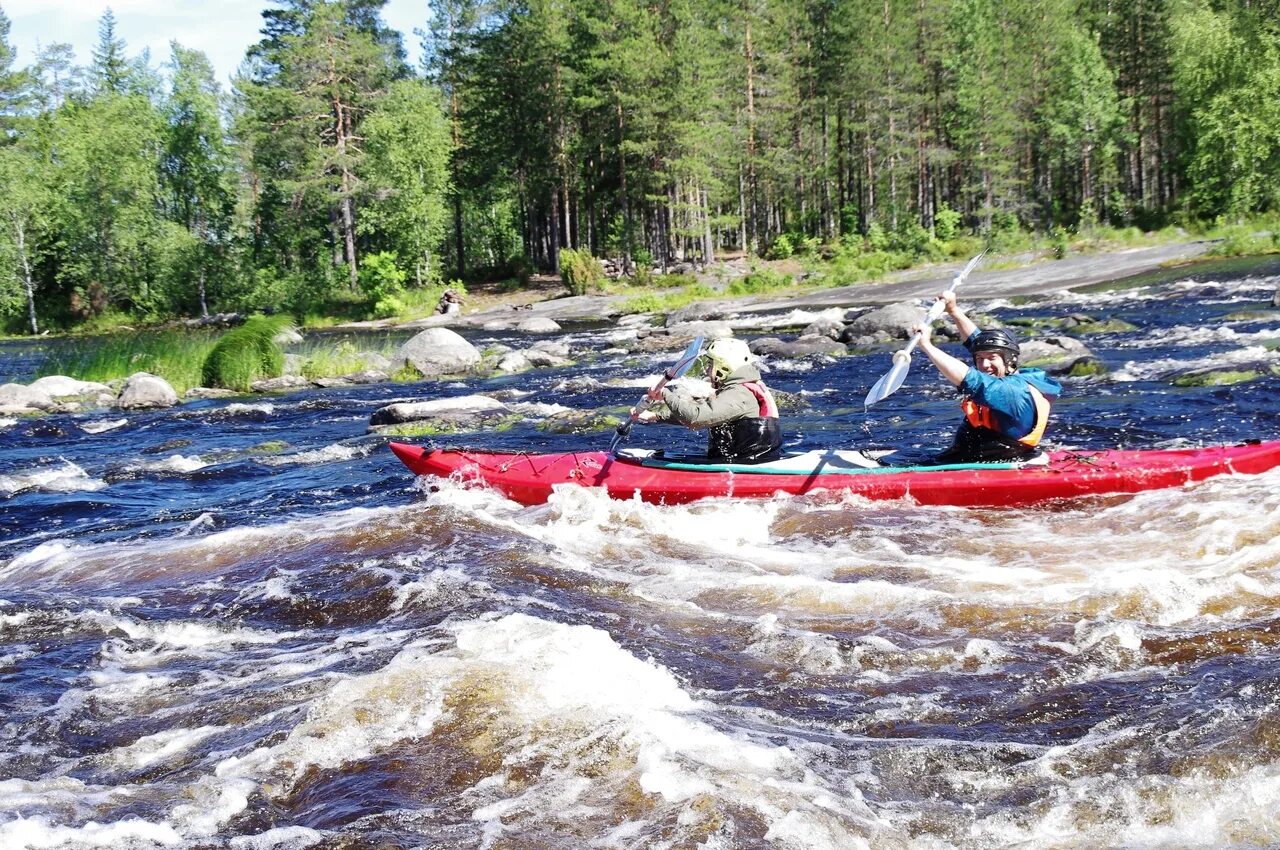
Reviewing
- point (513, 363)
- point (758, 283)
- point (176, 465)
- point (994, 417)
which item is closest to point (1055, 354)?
point (994, 417)

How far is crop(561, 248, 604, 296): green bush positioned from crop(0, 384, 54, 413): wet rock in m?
19.5

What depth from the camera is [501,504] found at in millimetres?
8016

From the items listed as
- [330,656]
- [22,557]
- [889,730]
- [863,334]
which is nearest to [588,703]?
[889,730]

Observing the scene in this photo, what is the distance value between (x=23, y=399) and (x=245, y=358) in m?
2.97

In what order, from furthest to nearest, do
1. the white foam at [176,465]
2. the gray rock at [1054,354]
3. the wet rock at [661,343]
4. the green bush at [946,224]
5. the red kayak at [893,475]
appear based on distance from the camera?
the green bush at [946,224] < the wet rock at [661,343] < the gray rock at [1054,354] < the white foam at [176,465] < the red kayak at [893,475]

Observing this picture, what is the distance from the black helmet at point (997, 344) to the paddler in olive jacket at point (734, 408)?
142cm

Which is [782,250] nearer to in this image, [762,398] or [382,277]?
[382,277]

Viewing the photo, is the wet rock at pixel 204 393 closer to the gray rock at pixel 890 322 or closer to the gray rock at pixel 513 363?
the gray rock at pixel 513 363

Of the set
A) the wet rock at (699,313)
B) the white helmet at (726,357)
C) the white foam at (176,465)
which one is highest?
the white helmet at (726,357)

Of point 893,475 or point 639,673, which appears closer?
point 639,673

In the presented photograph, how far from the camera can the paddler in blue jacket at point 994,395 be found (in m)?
6.83

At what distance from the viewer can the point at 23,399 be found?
1472 cm

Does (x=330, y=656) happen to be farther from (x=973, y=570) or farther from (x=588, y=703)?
(x=973, y=570)

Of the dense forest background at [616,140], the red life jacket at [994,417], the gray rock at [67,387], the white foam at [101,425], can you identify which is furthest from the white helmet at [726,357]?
the dense forest background at [616,140]
